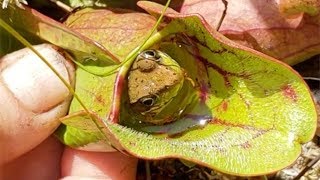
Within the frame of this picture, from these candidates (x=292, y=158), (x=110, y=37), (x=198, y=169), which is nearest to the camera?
(x=292, y=158)

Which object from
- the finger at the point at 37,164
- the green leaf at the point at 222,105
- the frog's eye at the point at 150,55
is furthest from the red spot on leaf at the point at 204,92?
the finger at the point at 37,164

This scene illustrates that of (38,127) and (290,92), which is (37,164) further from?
(290,92)

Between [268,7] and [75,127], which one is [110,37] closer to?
[75,127]

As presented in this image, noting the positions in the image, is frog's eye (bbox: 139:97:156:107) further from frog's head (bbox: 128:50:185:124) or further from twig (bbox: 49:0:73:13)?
twig (bbox: 49:0:73:13)

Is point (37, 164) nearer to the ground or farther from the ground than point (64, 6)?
nearer to the ground

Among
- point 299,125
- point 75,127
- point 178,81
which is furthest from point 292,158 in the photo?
point 75,127

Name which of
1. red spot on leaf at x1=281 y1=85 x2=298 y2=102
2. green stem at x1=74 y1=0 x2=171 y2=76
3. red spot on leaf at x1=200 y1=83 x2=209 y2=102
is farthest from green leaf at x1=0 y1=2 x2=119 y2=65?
red spot on leaf at x1=281 y1=85 x2=298 y2=102

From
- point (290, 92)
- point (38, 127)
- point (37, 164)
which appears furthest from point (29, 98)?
point (290, 92)
